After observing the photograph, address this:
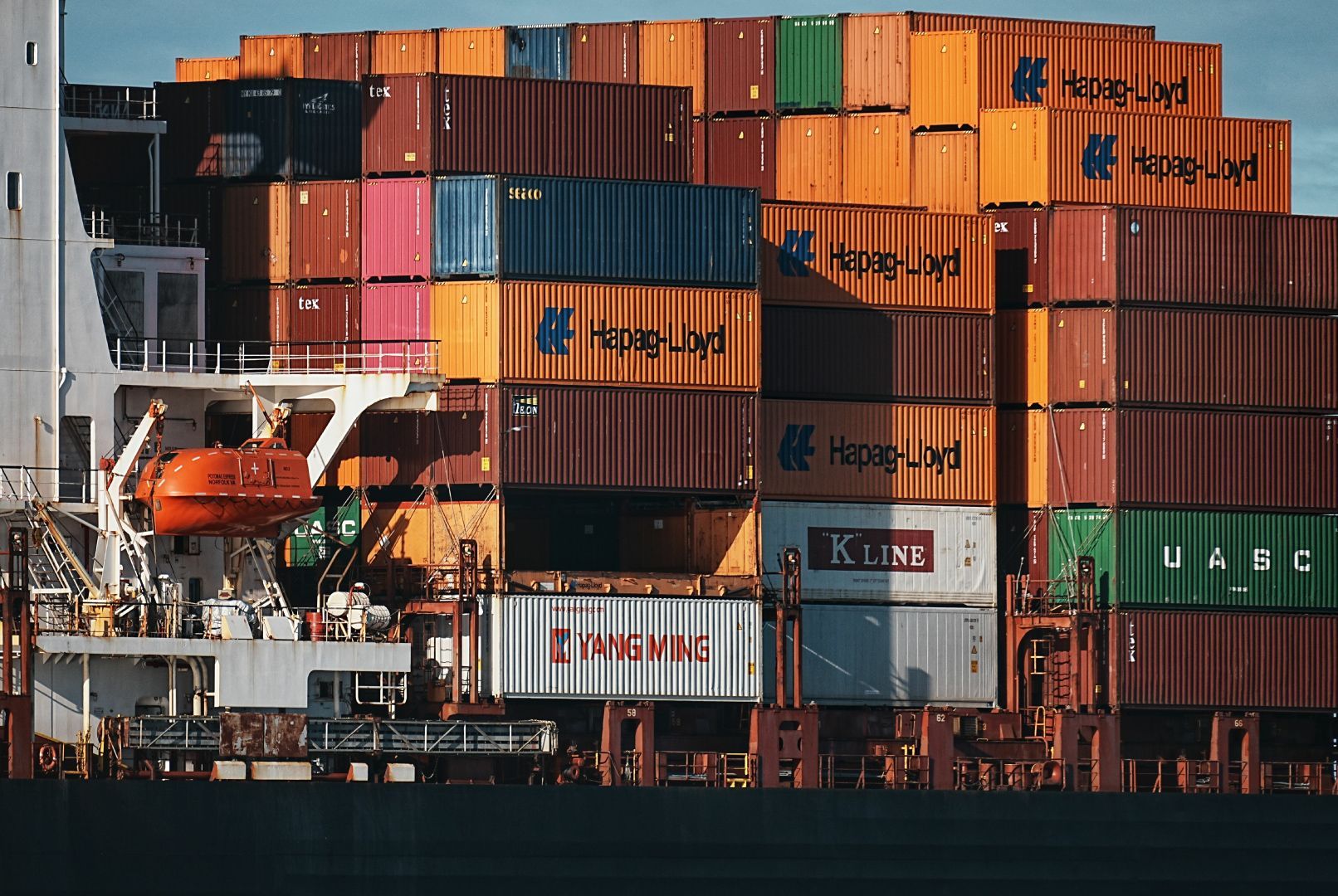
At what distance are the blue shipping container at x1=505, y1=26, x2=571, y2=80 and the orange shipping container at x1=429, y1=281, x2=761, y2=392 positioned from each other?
1180cm

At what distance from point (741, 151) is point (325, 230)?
1088 centimetres

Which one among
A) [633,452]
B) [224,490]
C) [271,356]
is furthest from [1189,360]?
[224,490]

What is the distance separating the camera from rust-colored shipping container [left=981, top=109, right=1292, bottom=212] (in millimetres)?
47844

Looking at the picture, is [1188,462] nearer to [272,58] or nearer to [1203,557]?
[1203,557]

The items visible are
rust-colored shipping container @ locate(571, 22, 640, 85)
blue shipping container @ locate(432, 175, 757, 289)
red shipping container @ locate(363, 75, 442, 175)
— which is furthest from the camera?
rust-colored shipping container @ locate(571, 22, 640, 85)

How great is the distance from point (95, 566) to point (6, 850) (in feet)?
18.0

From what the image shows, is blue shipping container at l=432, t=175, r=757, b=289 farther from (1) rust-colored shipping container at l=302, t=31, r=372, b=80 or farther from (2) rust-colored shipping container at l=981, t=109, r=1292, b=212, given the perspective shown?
(1) rust-colored shipping container at l=302, t=31, r=372, b=80

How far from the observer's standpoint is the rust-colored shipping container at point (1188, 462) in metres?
44.7

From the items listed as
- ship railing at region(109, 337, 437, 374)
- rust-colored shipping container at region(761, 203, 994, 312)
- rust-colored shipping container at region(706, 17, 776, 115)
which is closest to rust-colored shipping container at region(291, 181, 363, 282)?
ship railing at region(109, 337, 437, 374)

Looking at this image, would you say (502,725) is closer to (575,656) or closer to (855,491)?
(575,656)

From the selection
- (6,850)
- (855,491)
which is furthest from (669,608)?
(6,850)

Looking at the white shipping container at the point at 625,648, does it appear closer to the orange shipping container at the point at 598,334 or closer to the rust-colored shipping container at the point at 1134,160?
the orange shipping container at the point at 598,334

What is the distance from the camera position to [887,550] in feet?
145

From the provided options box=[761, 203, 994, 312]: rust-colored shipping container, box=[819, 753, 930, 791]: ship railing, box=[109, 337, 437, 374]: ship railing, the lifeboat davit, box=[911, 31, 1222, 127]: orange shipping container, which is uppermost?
box=[911, 31, 1222, 127]: orange shipping container
